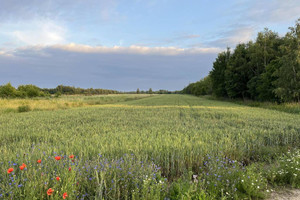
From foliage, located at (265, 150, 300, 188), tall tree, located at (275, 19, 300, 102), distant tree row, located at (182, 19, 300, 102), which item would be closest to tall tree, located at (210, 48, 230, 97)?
distant tree row, located at (182, 19, 300, 102)

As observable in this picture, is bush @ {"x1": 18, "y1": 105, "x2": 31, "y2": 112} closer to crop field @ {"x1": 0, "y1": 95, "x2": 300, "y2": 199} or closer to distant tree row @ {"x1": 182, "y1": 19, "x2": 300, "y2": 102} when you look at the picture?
crop field @ {"x1": 0, "y1": 95, "x2": 300, "y2": 199}

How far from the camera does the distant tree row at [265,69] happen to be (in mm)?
24062

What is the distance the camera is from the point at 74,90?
126 meters

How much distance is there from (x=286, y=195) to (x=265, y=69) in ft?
112

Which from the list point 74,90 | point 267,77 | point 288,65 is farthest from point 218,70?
point 74,90

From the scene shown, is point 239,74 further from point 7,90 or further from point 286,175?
point 7,90

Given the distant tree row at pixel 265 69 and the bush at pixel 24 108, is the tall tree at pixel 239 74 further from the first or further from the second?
the bush at pixel 24 108

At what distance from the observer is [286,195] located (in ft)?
13.4

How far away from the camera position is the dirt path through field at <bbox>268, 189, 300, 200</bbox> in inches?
155

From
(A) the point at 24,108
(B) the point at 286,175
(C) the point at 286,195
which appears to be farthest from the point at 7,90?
(C) the point at 286,195

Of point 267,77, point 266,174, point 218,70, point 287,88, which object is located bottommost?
point 266,174

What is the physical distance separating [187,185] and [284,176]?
123 inches

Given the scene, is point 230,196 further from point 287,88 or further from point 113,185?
point 287,88

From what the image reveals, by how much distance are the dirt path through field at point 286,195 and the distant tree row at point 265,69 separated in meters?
24.9
